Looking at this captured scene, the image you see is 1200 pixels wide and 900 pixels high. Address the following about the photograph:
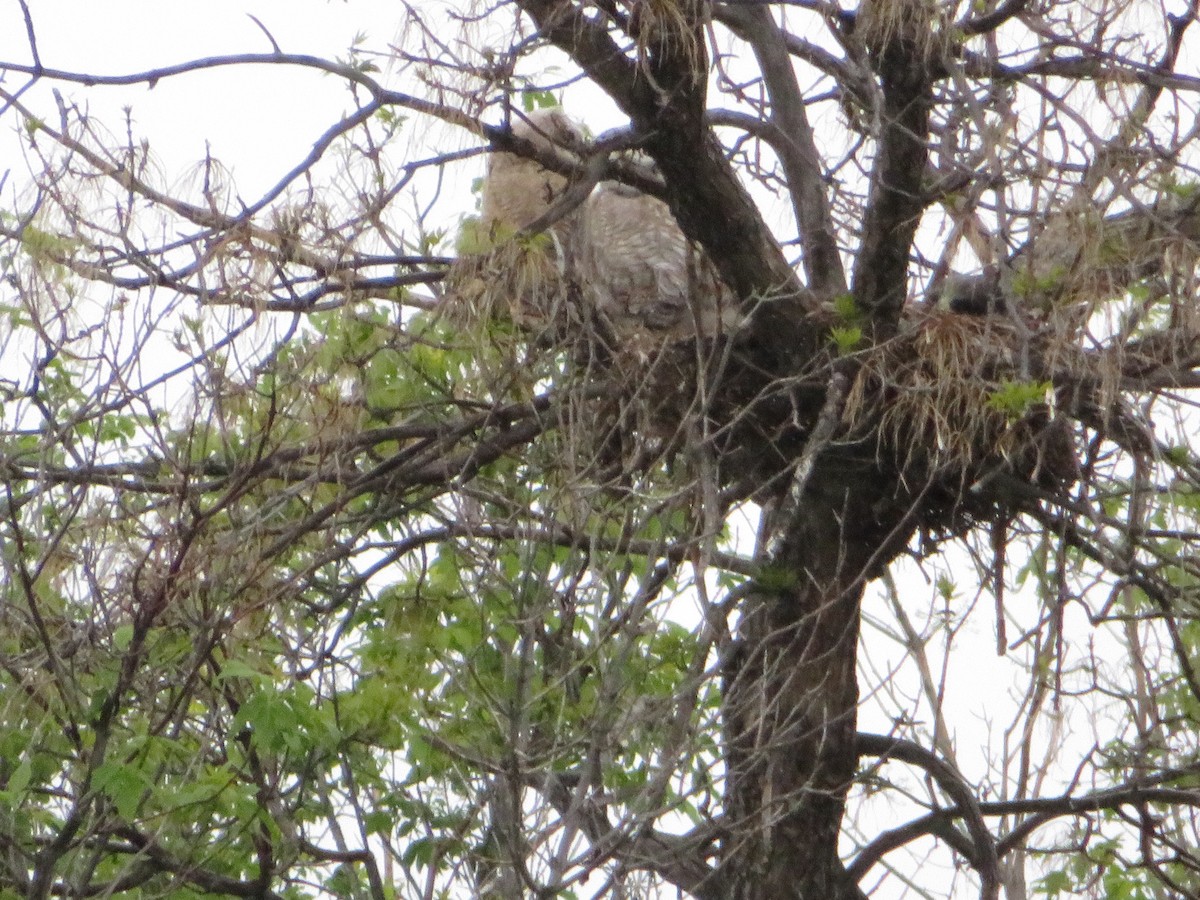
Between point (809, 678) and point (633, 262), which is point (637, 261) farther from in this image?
point (809, 678)

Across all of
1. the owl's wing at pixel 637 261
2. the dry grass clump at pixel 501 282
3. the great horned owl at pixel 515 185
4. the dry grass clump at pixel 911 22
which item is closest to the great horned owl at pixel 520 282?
the dry grass clump at pixel 501 282

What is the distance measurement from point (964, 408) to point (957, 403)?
118 millimetres

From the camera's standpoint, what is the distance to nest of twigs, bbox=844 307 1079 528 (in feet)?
13.4

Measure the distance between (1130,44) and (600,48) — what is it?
1289mm

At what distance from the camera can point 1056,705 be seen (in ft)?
14.3

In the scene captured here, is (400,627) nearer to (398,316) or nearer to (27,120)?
(398,316)

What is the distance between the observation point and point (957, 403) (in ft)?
13.6

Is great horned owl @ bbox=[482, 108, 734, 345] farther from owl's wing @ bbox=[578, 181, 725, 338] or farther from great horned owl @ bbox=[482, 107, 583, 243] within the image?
great horned owl @ bbox=[482, 107, 583, 243]

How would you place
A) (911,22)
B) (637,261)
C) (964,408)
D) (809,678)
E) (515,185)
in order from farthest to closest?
(515,185) → (637,261) → (809,678) → (964,408) → (911,22)

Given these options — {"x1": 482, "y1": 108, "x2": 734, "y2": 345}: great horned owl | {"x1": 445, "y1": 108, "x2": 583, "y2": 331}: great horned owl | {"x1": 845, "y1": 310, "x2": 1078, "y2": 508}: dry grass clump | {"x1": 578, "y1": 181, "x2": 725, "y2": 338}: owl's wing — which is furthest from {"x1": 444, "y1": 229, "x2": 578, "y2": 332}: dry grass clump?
{"x1": 578, "y1": 181, "x2": 725, "y2": 338}: owl's wing

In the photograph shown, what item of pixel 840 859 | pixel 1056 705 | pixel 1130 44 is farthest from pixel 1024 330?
pixel 840 859

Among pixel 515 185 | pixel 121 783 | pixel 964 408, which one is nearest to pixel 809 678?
pixel 964 408

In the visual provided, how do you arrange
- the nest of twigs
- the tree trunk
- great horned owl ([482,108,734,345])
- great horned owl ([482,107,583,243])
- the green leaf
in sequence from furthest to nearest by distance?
great horned owl ([482,107,583,243]) < great horned owl ([482,108,734,345]) < the tree trunk < the nest of twigs < the green leaf

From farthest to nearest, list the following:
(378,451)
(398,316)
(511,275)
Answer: (378,451)
(398,316)
(511,275)
